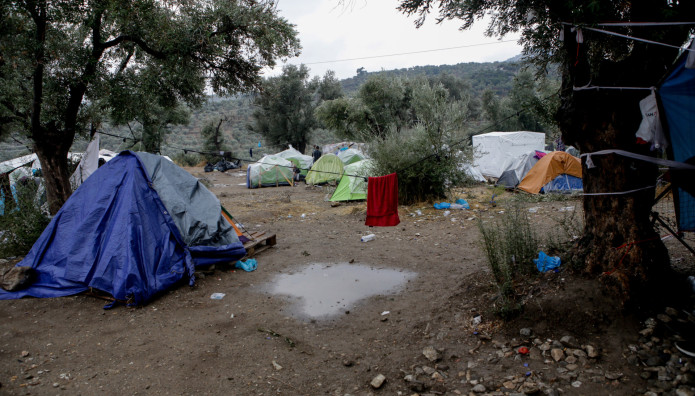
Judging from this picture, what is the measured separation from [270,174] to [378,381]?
1777cm

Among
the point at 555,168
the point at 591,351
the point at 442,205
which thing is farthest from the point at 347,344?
the point at 555,168

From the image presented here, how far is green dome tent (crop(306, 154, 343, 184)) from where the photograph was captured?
1854 cm

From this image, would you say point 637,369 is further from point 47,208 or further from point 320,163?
point 320,163

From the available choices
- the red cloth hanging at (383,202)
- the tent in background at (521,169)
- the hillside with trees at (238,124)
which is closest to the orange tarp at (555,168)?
the tent in background at (521,169)

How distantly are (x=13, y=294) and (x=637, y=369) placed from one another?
24.4 feet

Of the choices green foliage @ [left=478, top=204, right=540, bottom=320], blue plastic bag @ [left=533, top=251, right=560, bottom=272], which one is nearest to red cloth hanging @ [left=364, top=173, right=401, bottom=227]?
green foliage @ [left=478, top=204, right=540, bottom=320]

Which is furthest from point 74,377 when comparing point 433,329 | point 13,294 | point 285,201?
point 285,201

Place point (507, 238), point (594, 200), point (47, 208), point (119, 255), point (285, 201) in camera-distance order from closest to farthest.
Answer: point (594, 200)
point (507, 238)
point (119, 255)
point (47, 208)
point (285, 201)

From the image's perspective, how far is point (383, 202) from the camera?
23.1 feet

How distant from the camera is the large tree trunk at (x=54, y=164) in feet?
24.8

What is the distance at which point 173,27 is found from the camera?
7.26 m

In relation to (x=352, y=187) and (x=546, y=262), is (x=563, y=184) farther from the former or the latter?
(x=546, y=262)

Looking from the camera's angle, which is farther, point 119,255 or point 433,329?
point 119,255

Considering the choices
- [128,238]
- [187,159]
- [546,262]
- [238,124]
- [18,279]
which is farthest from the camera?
[238,124]
